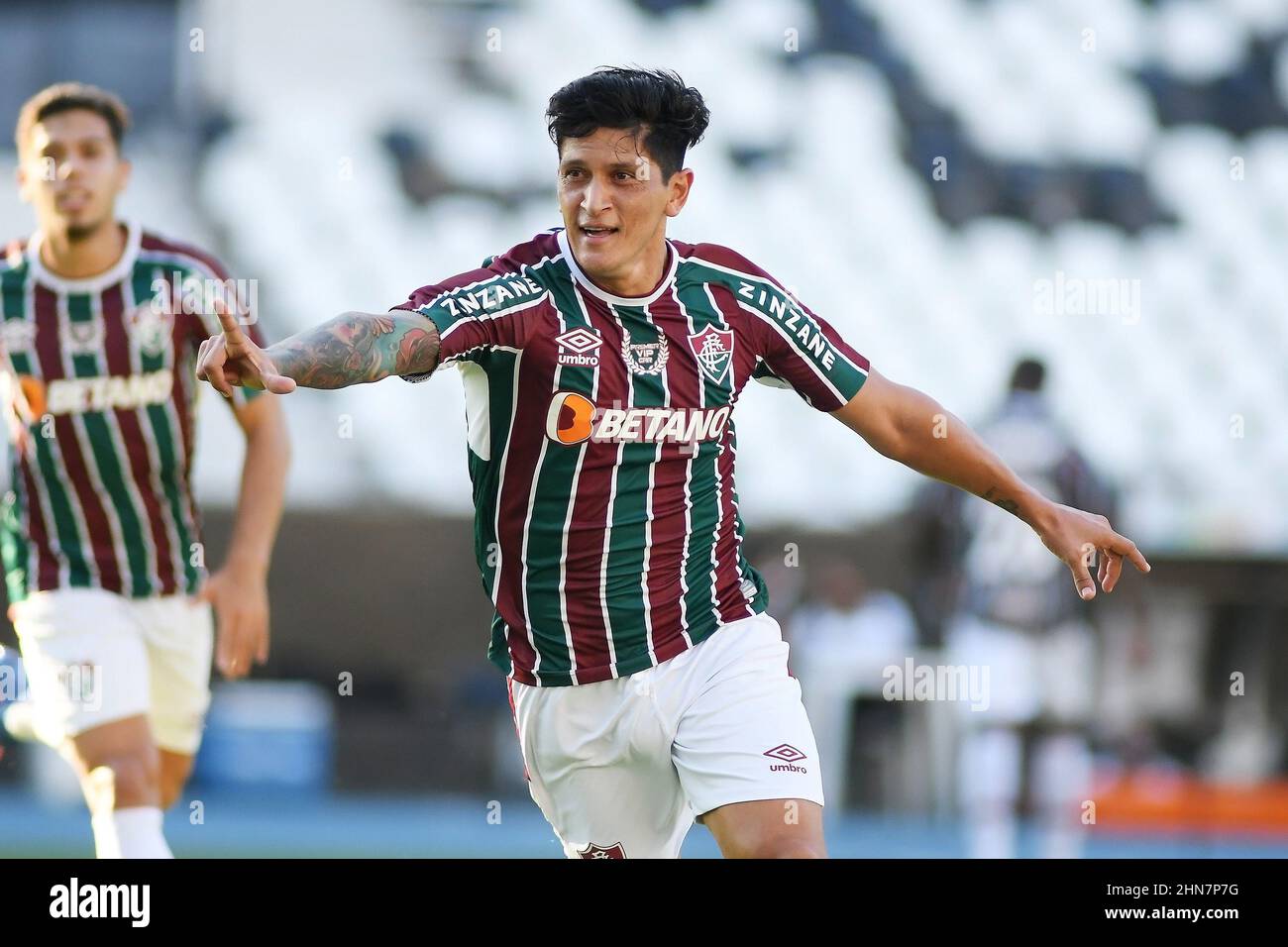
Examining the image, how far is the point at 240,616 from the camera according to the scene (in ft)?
16.4

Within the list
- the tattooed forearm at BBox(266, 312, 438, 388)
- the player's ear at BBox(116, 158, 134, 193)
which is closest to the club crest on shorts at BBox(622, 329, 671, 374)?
the tattooed forearm at BBox(266, 312, 438, 388)

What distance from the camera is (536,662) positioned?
4047 millimetres

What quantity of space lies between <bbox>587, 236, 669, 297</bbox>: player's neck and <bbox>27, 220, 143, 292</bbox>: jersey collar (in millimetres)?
1765

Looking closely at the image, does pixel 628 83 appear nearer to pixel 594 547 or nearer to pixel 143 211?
pixel 594 547

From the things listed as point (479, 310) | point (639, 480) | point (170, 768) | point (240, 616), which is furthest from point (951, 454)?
point (170, 768)

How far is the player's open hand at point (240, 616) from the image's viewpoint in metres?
4.98

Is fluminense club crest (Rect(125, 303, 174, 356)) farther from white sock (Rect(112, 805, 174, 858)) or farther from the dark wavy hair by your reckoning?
the dark wavy hair

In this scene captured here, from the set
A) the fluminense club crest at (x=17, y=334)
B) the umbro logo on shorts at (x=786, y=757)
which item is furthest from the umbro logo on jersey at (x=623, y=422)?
the fluminense club crest at (x=17, y=334)

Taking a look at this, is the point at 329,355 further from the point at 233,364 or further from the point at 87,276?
the point at 87,276

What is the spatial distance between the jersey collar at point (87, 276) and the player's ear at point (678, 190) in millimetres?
1838

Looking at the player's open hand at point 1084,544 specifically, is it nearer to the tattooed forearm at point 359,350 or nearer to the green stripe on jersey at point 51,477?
the tattooed forearm at point 359,350
